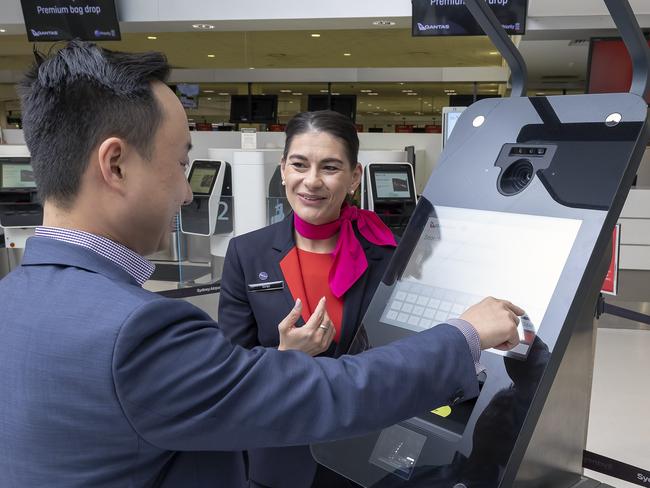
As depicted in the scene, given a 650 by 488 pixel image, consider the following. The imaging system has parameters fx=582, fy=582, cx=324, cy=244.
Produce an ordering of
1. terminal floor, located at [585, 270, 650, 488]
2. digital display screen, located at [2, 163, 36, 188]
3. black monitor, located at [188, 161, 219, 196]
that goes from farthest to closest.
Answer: digital display screen, located at [2, 163, 36, 188] < black monitor, located at [188, 161, 219, 196] < terminal floor, located at [585, 270, 650, 488]

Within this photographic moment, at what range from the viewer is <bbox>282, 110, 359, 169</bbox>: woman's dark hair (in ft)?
4.86

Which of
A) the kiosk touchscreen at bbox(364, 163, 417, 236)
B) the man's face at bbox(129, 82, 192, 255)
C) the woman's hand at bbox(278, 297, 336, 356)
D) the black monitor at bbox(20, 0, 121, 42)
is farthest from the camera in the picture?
the black monitor at bbox(20, 0, 121, 42)

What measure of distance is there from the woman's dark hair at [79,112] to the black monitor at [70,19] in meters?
5.80

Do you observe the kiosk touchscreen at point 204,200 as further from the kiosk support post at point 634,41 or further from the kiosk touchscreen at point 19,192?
Answer: the kiosk support post at point 634,41

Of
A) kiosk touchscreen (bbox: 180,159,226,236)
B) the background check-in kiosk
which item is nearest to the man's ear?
the background check-in kiosk

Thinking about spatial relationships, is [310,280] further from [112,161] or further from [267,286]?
[112,161]

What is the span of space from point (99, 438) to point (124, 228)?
26 cm

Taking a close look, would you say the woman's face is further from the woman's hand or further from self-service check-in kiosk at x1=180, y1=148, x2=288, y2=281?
self-service check-in kiosk at x1=180, y1=148, x2=288, y2=281

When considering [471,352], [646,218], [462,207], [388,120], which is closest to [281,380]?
[471,352]

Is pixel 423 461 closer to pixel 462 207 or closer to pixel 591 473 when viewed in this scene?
pixel 462 207

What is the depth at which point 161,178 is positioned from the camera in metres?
0.77

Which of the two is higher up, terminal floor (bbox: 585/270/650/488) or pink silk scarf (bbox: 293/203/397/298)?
pink silk scarf (bbox: 293/203/397/298)

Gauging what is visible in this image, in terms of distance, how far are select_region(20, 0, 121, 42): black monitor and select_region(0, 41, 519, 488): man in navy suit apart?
5.84m

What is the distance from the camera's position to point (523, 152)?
0.94 metres
